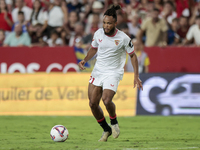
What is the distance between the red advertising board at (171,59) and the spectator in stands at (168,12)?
78.7 inches

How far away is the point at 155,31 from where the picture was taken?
45.8 ft

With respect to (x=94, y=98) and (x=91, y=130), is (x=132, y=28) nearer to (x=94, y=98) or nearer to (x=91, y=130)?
(x=91, y=130)

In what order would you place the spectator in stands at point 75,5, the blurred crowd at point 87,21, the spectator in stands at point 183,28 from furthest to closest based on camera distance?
the spectator in stands at point 75,5 < the spectator in stands at point 183,28 < the blurred crowd at point 87,21

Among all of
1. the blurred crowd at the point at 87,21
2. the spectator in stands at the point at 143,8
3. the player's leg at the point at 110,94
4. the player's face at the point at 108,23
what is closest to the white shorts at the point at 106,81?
the player's leg at the point at 110,94

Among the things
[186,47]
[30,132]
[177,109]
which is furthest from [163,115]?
[30,132]

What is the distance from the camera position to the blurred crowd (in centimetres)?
1404

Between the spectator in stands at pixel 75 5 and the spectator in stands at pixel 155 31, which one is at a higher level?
the spectator in stands at pixel 75 5

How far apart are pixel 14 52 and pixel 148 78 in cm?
494

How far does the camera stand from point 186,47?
13.6 meters

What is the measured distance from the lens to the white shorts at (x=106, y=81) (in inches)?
280

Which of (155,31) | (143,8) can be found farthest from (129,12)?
(155,31)

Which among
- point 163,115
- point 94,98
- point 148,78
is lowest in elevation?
point 163,115

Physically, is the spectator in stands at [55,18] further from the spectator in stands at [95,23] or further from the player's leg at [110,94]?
the player's leg at [110,94]

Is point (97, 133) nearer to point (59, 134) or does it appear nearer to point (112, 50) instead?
point (59, 134)
